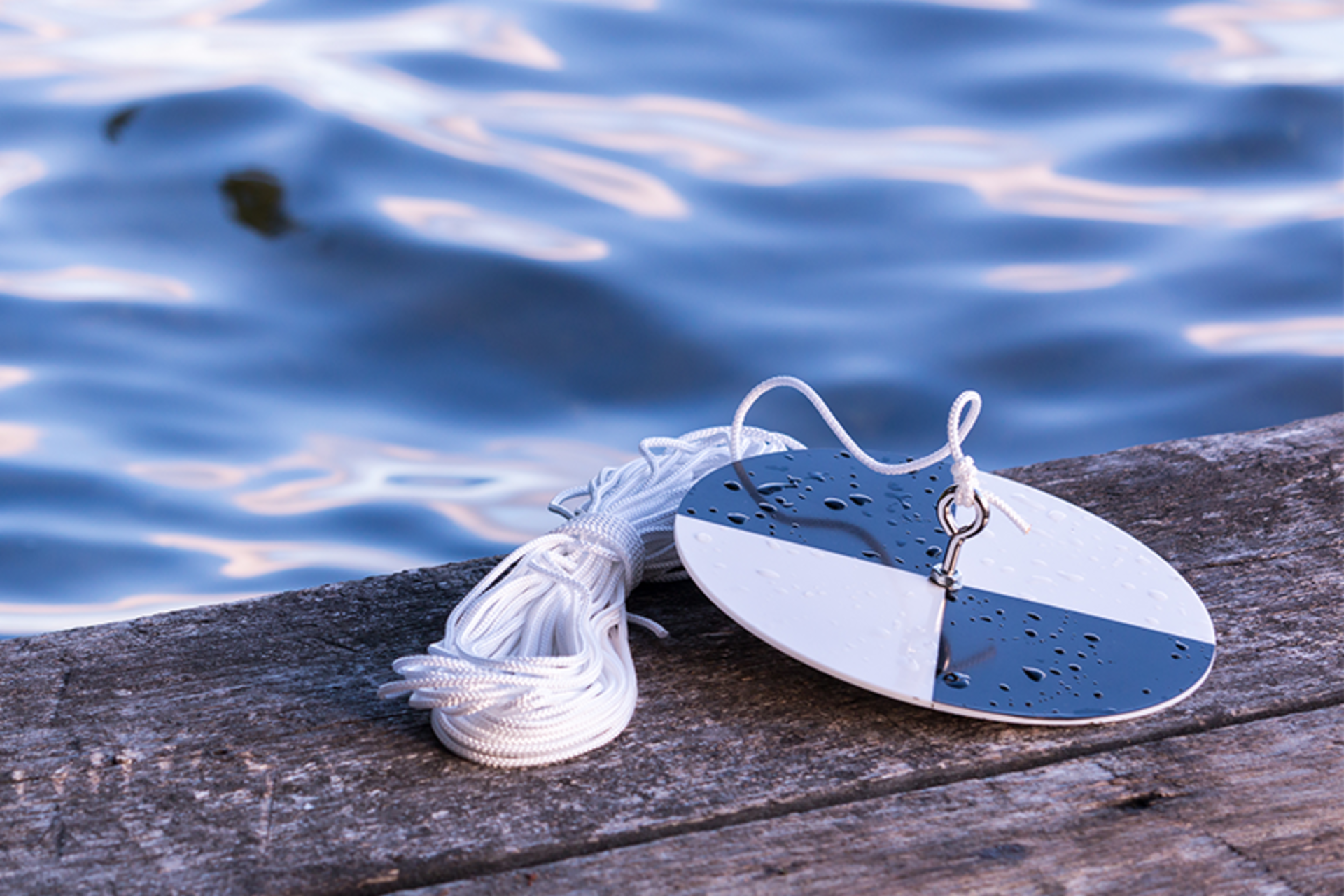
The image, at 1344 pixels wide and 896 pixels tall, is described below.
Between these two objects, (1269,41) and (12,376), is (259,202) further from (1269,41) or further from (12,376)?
(1269,41)

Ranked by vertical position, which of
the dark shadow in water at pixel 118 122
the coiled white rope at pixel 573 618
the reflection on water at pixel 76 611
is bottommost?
the reflection on water at pixel 76 611

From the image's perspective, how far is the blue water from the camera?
7.27 ft

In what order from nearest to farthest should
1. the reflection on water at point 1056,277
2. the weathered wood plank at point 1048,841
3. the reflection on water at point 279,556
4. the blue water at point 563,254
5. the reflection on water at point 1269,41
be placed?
the weathered wood plank at point 1048,841, the reflection on water at point 279,556, the blue water at point 563,254, the reflection on water at point 1056,277, the reflection on water at point 1269,41

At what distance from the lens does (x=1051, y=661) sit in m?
0.82

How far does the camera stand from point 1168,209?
9.77 feet

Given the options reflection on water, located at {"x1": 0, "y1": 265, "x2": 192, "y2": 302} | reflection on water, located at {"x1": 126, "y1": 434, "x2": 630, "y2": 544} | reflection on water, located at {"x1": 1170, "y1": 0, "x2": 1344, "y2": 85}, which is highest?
reflection on water, located at {"x1": 1170, "y1": 0, "x2": 1344, "y2": 85}

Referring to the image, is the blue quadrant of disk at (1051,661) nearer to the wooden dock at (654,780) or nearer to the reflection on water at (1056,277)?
the wooden dock at (654,780)

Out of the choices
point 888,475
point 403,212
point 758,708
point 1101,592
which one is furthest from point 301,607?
point 403,212

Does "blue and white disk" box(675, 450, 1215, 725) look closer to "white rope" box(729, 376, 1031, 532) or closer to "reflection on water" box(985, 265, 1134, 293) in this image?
"white rope" box(729, 376, 1031, 532)

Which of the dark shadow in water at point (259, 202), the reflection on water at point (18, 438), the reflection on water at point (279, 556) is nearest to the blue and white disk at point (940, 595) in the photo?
the reflection on water at point (279, 556)

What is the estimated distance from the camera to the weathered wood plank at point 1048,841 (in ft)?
2.28

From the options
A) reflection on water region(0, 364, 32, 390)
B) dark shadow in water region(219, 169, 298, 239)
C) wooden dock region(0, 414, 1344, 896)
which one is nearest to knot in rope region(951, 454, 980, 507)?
wooden dock region(0, 414, 1344, 896)

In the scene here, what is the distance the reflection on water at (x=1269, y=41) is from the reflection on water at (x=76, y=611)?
117 inches

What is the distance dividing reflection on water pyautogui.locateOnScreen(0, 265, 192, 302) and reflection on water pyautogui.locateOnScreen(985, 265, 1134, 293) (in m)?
1.70
